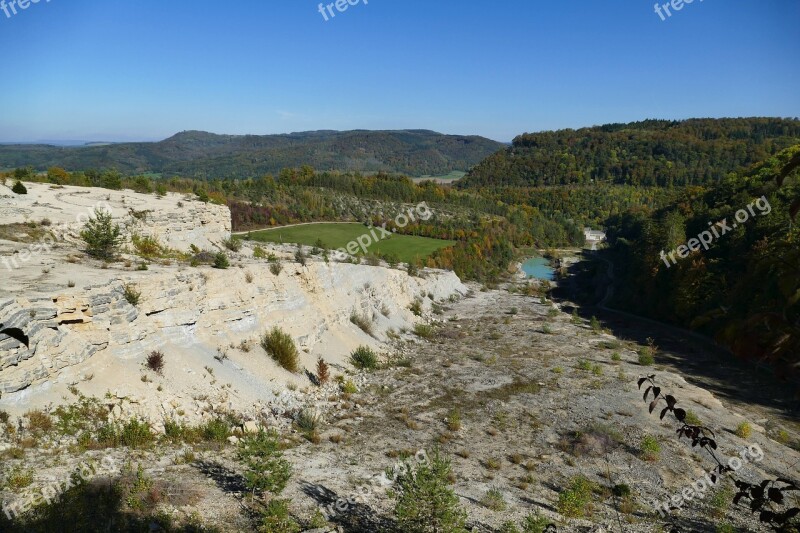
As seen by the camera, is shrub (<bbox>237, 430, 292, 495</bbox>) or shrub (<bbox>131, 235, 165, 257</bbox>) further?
shrub (<bbox>131, 235, 165, 257</bbox>)

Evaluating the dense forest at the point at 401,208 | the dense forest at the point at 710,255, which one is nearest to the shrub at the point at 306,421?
the dense forest at the point at 710,255

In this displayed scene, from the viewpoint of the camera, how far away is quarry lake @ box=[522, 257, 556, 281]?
75312 millimetres

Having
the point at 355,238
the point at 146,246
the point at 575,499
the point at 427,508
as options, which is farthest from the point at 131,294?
the point at 355,238

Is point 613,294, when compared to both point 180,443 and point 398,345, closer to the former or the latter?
point 398,345

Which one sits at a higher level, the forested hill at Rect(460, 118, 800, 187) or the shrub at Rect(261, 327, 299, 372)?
the forested hill at Rect(460, 118, 800, 187)

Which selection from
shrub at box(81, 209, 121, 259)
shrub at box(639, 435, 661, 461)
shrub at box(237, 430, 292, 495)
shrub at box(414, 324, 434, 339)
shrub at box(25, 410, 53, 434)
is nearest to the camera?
shrub at box(237, 430, 292, 495)

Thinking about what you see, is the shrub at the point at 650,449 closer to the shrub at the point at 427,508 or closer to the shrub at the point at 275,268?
the shrub at the point at 427,508

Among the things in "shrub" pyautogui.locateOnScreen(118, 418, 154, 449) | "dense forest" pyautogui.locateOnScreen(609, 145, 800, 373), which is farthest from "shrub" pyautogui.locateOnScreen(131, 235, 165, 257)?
"dense forest" pyautogui.locateOnScreen(609, 145, 800, 373)

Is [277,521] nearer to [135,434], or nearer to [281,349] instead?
[135,434]

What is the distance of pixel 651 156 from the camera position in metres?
154

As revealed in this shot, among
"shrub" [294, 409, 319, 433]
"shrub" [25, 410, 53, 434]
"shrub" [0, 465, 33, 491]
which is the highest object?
"shrub" [25, 410, 53, 434]

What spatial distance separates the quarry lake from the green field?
15650mm

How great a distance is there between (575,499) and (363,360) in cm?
1304

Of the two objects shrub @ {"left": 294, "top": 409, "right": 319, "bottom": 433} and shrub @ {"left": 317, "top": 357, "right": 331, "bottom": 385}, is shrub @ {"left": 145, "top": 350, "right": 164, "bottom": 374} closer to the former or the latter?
shrub @ {"left": 294, "top": 409, "right": 319, "bottom": 433}
